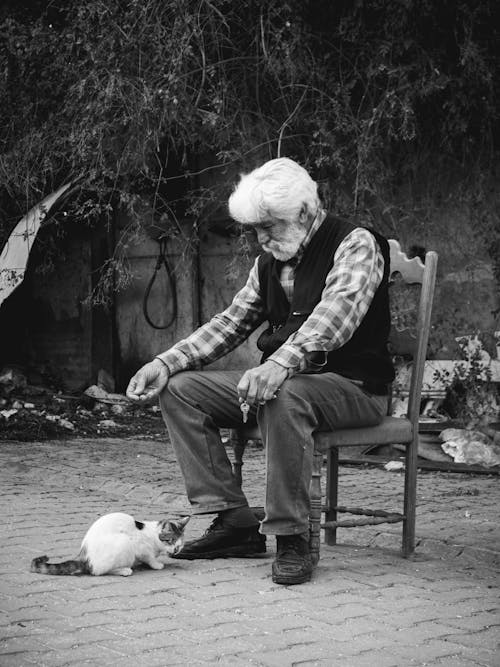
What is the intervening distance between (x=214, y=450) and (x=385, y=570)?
0.83m

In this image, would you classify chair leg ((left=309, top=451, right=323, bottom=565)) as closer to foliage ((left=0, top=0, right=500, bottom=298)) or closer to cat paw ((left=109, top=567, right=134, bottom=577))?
cat paw ((left=109, top=567, right=134, bottom=577))

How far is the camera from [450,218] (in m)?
9.02

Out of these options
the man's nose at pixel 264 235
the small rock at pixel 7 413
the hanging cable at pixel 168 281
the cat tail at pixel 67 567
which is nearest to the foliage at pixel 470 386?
the hanging cable at pixel 168 281

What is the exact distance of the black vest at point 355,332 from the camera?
4203 mm

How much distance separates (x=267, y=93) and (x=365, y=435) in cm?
540

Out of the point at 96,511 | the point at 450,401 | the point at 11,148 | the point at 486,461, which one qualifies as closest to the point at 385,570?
the point at 96,511

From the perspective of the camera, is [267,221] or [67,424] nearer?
[267,221]

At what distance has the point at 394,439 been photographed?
4316 mm

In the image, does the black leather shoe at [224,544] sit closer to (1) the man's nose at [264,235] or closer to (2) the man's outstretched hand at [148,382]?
(2) the man's outstretched hand at [148,382]

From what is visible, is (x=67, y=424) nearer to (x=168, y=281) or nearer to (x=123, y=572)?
(x=168, y=281)

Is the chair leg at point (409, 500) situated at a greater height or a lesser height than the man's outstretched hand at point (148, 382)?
lesser

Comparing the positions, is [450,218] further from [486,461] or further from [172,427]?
[172,427]

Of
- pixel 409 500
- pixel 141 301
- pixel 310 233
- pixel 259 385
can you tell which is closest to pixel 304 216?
pixel 310 233

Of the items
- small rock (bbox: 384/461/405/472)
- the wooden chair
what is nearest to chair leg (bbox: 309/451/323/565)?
the wooden chair
